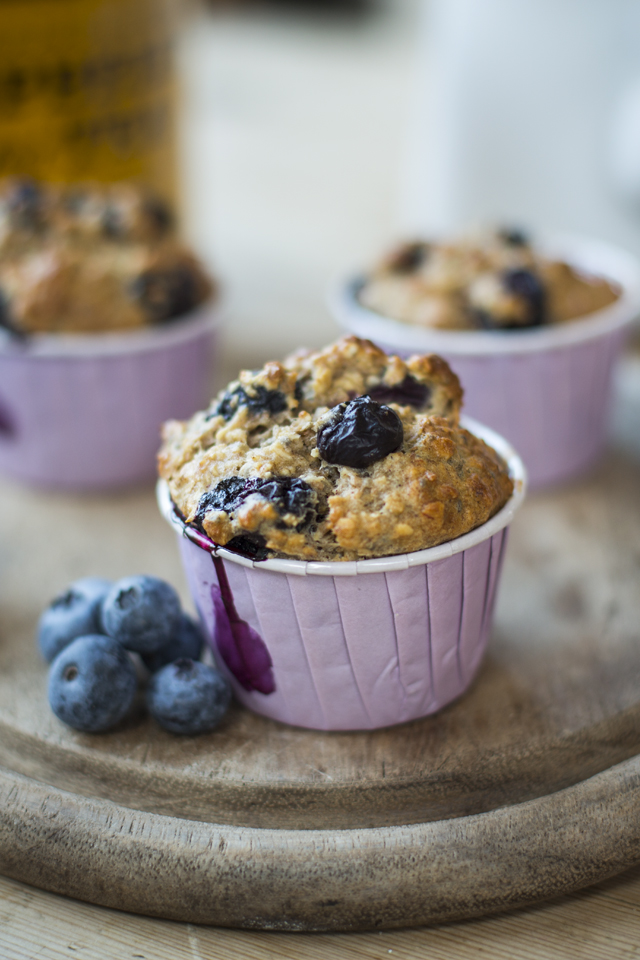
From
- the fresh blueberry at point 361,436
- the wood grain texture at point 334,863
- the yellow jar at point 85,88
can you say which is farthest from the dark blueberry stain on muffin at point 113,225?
the wood grain texture at point 334,863

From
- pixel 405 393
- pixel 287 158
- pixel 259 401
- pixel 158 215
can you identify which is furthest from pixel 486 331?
pixel 287 158

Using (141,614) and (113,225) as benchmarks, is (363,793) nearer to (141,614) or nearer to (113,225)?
(141,614)

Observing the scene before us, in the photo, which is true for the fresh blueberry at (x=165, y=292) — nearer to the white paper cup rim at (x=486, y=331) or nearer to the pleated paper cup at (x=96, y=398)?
the pleated paper cup at (x=96, y=398)

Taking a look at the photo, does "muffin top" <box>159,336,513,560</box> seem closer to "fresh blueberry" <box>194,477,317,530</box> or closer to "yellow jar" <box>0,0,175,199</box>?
"fresh blueberry" <box>194,477,317,530</box>

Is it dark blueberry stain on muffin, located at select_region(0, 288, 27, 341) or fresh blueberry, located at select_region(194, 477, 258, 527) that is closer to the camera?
fresh blueberry, located at select_region(194, 477, 258, 527)

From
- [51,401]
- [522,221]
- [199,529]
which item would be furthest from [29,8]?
[199,529]

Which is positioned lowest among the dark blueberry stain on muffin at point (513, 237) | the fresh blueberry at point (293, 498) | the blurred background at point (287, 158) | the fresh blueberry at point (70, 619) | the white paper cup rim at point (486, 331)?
the blurred background at point (287, 158)

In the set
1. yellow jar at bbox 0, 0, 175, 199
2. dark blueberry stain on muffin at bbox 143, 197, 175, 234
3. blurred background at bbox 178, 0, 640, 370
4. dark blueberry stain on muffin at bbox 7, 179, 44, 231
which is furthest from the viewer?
blurred background at bbox 178, 0, 640, 370

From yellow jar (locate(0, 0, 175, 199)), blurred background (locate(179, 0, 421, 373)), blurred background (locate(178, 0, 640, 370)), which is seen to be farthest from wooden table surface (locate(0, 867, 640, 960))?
yellow jar (locate(0, 0, 175, 199))
